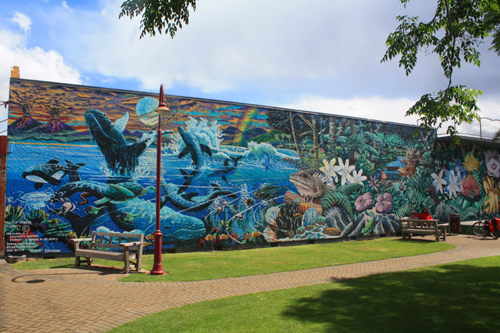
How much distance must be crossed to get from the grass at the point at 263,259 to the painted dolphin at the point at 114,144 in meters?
3.18

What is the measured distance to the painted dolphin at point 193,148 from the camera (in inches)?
555

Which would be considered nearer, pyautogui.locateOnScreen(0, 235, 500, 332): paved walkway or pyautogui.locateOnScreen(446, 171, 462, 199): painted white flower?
pyautogui.locateOnScreen(0, 235, 500, 332): paved walkway

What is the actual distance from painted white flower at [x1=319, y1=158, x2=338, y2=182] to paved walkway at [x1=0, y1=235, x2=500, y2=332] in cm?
631

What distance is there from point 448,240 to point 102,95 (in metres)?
15.1

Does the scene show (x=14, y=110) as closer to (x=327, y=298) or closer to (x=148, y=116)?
(x=148, y=116)

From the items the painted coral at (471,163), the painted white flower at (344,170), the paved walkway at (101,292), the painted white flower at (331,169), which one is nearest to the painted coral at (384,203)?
the painted white flower at (344,170)

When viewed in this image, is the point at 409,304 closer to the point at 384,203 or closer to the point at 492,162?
the point at 384,203

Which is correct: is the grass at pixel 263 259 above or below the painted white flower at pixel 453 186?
below

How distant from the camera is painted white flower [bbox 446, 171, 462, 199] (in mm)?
21531

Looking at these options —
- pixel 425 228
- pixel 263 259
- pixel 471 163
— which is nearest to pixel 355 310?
pixel 263 259

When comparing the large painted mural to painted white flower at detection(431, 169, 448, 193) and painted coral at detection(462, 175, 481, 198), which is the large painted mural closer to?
painted white flower at detection(431, 169, 448, 193)

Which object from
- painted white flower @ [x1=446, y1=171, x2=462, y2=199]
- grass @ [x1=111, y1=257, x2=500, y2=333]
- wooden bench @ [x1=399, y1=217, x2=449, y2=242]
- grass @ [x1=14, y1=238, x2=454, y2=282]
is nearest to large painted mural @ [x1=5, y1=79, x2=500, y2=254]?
grass @ [x1=14, y1=238, x2=454, y2=282]

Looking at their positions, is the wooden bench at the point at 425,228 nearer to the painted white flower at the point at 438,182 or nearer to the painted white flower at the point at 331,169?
the painted white flower at the point at 331,169

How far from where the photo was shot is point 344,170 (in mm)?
17812
